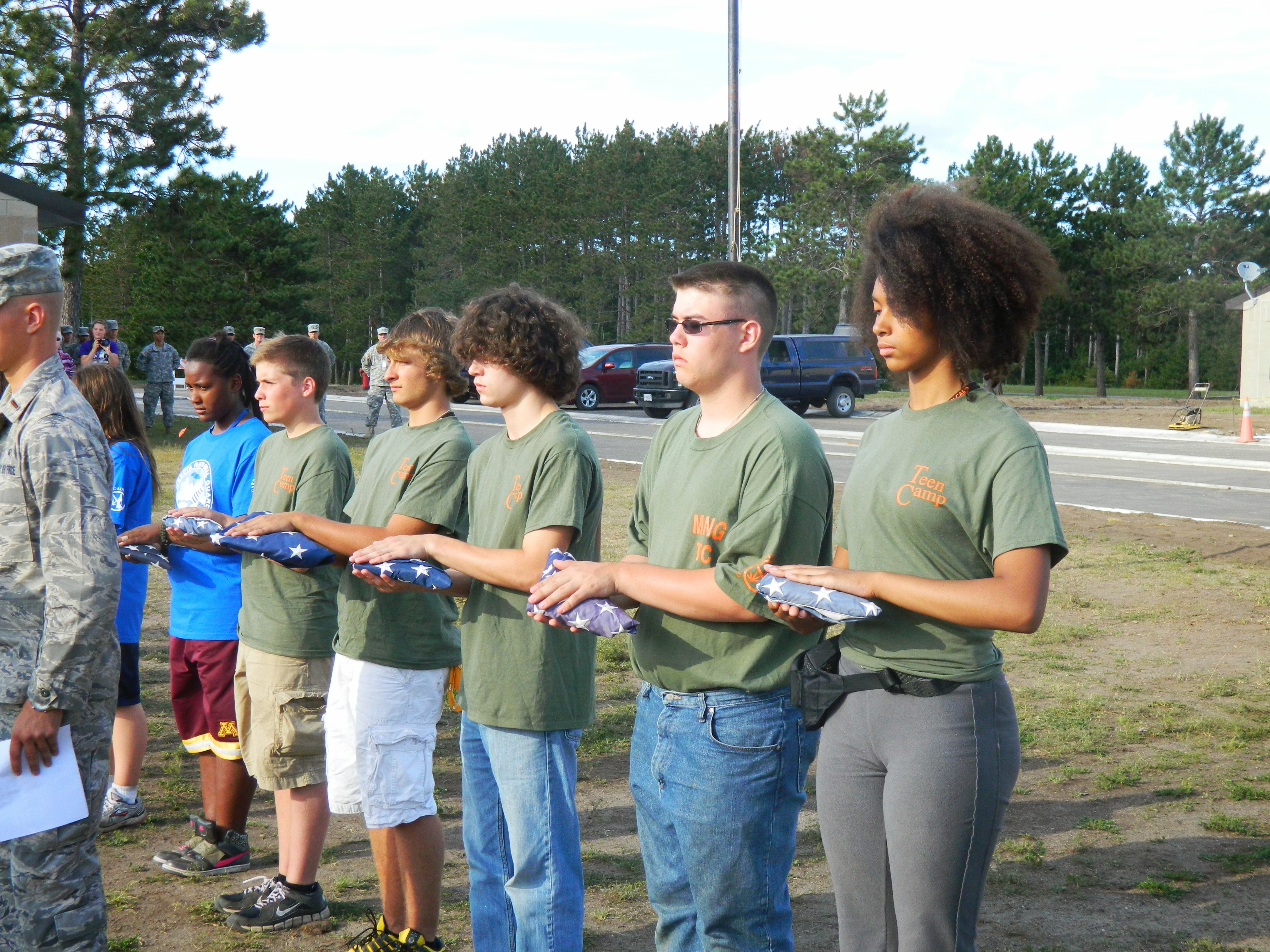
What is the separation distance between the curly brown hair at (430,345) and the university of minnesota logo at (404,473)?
0.28m

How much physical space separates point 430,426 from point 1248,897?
326 centimetres

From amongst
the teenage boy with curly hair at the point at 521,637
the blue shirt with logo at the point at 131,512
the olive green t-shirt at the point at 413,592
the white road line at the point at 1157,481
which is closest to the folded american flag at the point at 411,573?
the teenage boy with curly hair at the point at 521,637

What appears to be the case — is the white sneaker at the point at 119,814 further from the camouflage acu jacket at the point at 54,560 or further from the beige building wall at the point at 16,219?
the beige building wall at the point at 16,219

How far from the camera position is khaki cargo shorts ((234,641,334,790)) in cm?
370

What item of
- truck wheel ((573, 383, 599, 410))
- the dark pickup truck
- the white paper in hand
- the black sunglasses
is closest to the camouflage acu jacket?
the white paper in hand

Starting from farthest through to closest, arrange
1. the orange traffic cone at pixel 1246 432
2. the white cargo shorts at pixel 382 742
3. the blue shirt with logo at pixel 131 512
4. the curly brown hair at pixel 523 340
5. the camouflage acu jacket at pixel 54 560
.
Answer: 1. the orange traffic cone at pixel 1246 432
2. the blue shirt with logo at pixel 131 512
3. the white cargo shorts at pixel 382 742
4. the curly brown hair at pixel 523 340
5. the camouflage acu jacket at pixel 54 560

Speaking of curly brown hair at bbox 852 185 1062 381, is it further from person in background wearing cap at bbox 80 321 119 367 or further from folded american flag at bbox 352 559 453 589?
person in background wearing cap at bbox 80 321 119 367

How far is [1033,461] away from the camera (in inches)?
87.2

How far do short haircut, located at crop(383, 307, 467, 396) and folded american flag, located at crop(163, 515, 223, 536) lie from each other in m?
0.76

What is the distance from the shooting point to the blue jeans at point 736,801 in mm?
2494

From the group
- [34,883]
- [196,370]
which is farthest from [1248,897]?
[196,370]

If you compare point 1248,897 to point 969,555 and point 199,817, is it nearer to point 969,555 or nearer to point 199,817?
point 969,555

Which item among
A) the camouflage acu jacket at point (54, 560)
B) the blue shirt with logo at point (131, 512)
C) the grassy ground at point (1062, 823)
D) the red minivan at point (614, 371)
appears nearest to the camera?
the camouflage acu jacket at point (54, 560)

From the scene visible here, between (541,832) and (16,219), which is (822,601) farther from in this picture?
(16,219)
